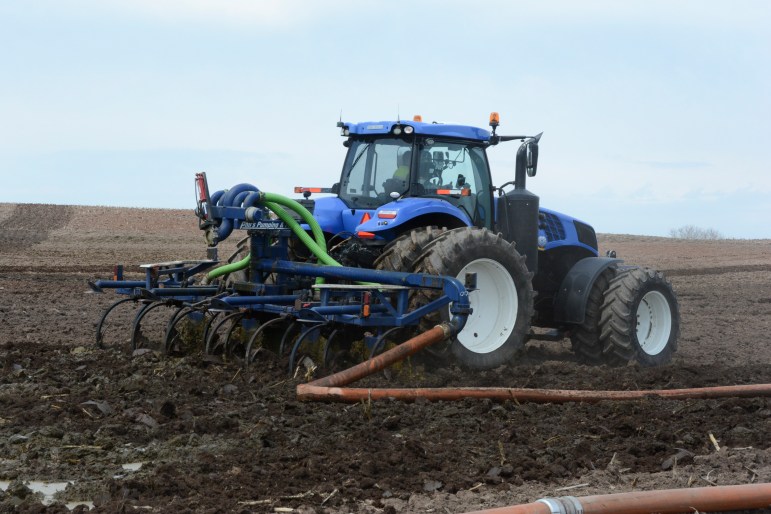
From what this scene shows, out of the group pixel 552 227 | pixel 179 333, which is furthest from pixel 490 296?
pixel 179 333

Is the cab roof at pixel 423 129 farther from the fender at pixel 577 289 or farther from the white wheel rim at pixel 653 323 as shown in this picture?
the white wheel rim at pixel 653 323

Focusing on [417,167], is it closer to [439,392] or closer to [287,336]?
[287,336]

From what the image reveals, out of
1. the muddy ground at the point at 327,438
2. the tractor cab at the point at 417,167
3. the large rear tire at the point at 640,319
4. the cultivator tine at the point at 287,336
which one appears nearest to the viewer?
the muddy ground at the point at 327,438

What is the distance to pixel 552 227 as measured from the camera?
1034 centimetres

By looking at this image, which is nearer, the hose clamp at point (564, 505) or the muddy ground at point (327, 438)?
the hose clamp at point (564, 505)

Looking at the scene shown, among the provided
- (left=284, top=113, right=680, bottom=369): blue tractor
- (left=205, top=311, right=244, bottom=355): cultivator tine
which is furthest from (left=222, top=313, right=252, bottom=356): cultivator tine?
(left=284, top=113, right=680, bottom=369): blue tractor

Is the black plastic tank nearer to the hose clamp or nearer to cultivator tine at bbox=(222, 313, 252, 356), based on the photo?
cultivator tine at bbox=(222, 313, 252, 356)

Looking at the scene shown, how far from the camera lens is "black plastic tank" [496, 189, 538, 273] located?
31.4 feet

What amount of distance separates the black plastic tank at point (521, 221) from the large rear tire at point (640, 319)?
856 millimetres

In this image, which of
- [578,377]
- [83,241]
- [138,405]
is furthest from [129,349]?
[83,241]

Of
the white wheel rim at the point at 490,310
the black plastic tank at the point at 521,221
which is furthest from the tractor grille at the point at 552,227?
the white wheel rim at the point at 490,310

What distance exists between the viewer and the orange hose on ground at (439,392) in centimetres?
656

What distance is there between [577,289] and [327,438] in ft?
15.2

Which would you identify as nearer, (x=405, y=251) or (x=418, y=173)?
(x=405, y=251)
